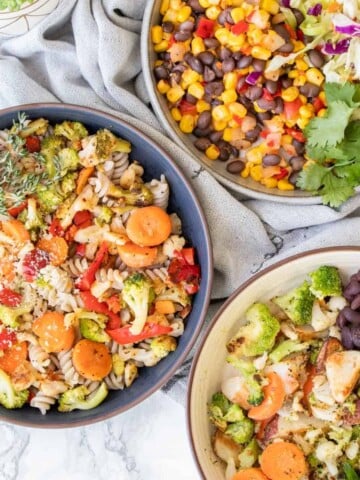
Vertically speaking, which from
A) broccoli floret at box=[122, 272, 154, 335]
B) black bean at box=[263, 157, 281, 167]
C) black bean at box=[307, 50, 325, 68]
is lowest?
broccoli floret at box=[122, 272, 154, 335]

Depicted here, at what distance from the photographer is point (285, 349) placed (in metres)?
3.99

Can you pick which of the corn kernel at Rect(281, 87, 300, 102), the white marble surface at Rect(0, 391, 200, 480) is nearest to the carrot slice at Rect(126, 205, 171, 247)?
the corn kernel at Rect(281, 87, 300, 102)

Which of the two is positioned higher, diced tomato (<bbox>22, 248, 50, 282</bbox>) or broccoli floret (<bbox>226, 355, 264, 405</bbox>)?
diced tomato (<bbox>22, 248, 50, 282</bbox>)

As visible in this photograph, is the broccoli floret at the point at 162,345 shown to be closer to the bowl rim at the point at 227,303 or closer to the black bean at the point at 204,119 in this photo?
the bowl rim at the point at 227,303

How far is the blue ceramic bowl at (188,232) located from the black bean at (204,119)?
33 centimetres

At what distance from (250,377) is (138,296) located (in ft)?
2.43

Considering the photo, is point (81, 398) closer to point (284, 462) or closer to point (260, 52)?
point (284, 462)

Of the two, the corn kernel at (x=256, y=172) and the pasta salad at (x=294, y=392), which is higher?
the corn kernel at (x=256, y=172)

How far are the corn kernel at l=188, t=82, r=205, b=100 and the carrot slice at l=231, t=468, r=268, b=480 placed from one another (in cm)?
204

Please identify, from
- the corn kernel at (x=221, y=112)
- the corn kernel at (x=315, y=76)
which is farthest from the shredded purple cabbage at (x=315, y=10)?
the corn kernel at (x=221, y=112)

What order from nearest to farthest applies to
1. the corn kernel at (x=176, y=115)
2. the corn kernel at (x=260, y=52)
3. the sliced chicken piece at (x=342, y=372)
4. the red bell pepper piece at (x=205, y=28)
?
the sliced chicken piece at (x=342, y=372) → the corn kernel at (x=260, y=52) → the red bell pepper piece at (x=205, y=28) → the corn kernel at (x=176, y=115)

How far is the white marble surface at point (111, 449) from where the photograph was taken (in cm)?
452

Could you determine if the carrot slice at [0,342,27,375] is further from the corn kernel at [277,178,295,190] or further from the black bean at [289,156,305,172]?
the black bean at [289,156,305,172]

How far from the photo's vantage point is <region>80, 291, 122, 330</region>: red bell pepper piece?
402 centimetres
